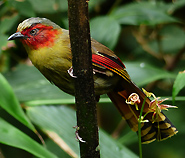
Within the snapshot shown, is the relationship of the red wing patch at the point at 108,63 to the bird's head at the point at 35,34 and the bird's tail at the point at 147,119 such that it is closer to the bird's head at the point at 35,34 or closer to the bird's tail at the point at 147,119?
the bird's tail at the point at 147,119

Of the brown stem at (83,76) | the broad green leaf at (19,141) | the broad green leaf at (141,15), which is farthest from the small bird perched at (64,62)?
the broad green leaf at (141,15)

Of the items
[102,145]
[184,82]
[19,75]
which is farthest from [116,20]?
[184,82]

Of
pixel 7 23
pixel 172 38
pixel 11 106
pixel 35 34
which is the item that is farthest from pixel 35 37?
pixel 172 38

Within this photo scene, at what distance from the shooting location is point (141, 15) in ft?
11.8

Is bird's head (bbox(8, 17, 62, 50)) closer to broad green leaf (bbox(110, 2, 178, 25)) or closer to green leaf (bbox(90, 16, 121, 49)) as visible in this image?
green leaf (bbox(90, 16, 121, 49))

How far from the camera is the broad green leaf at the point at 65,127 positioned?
2.46 meters

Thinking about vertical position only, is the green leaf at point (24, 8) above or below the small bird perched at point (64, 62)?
above

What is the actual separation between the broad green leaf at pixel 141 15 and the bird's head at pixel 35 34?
1.35 m

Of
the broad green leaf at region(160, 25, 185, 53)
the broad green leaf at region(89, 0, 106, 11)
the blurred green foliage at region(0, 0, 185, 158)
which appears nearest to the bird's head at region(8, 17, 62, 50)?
the blurred green foliage at region(0, 0, 185, 158)

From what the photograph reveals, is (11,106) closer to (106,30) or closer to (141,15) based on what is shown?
(106,30)

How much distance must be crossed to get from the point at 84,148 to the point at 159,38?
2625mm

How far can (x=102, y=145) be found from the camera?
252 centimetres

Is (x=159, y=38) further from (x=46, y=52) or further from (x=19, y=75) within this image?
(x=46, y=52)

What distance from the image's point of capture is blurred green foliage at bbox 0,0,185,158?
2.44 metres
